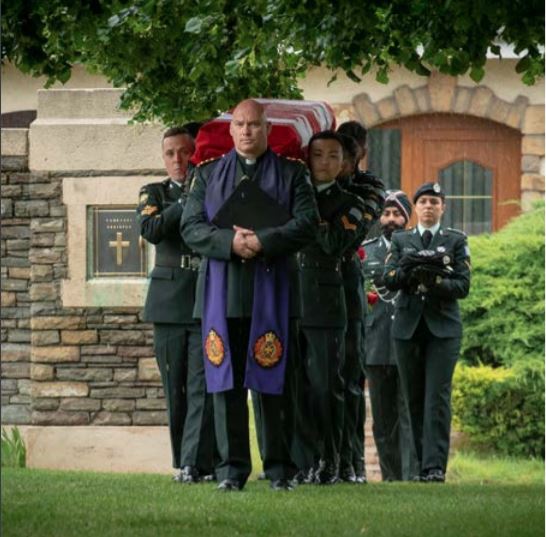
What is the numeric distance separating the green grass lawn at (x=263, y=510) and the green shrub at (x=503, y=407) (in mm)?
5285

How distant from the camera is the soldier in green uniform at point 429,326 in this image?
47.0 ft

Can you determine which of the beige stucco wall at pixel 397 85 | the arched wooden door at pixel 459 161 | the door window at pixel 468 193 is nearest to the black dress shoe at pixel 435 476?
the beige stucco wall at pixel 397 85

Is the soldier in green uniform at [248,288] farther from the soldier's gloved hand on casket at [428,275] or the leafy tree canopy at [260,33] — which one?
the soldier's gloved hand on casket at [428,275]

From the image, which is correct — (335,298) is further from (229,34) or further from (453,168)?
(453,168)

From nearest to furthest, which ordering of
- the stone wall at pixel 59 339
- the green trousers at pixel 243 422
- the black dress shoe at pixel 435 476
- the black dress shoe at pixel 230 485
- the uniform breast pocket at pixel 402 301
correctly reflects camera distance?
the green trousers at pixel 243 422, the black dress shoe at pixel 230 485, the black dress shoe at pixel 435 476, the uniform breast pocket at pixel 402 301, the stone wall at pixel 59 339

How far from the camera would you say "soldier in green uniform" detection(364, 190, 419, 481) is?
50.4ft

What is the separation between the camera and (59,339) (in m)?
17.5

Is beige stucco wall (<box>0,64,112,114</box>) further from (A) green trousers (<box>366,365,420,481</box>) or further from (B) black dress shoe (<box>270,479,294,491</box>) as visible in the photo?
(B) black dress shoe (<box>270,479,294,491</box>)

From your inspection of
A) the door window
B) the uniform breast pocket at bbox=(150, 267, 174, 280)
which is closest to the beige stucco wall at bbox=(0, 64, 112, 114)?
the door window

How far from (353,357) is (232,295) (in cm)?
202

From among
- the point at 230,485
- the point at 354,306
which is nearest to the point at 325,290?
the point at 354,306

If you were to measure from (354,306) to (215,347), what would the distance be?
1888mm

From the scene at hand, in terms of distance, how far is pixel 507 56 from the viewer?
24250mm

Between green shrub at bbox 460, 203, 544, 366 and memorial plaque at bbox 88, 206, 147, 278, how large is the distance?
10.2 feet
